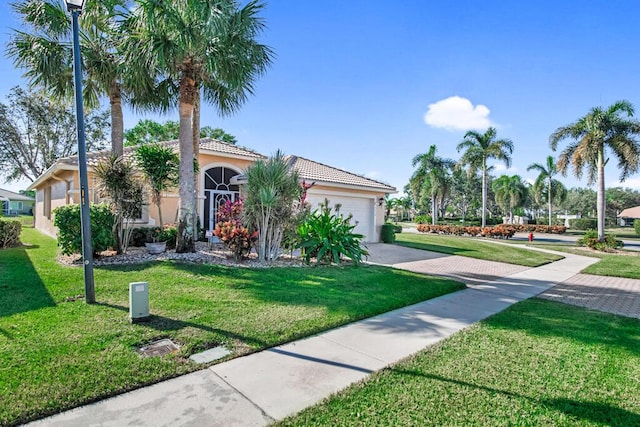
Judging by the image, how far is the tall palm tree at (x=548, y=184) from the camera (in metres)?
37.4

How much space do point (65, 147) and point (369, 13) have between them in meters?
34.2

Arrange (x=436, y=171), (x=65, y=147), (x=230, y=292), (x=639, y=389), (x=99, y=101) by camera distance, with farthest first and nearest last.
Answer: (x=436, y=171)
(x=65, y=147)
(x=99, y=101)
(x=230, y=292)
(x=639, y=389)

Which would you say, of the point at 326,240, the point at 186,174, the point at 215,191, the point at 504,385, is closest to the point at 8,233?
the point at 215,191

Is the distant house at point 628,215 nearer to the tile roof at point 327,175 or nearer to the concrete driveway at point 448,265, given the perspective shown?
the tile roof at point 327,175

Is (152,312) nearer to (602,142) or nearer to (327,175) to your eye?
(327,175)

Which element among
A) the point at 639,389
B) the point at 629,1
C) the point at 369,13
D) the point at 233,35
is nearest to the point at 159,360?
the point at 639,389

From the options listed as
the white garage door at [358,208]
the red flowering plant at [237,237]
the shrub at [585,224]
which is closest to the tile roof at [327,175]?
the white garage door at [358,208]

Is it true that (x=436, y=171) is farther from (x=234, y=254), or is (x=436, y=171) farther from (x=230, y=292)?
(x=230, y=292)

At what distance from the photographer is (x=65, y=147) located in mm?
32000

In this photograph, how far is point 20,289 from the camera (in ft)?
21.1

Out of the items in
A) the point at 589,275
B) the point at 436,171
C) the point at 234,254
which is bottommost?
the point at 589,275

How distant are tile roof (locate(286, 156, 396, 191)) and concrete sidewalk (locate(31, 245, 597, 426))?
10089mm

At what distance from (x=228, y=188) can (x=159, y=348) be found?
1250cm

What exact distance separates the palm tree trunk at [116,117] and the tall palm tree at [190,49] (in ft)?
5.32
